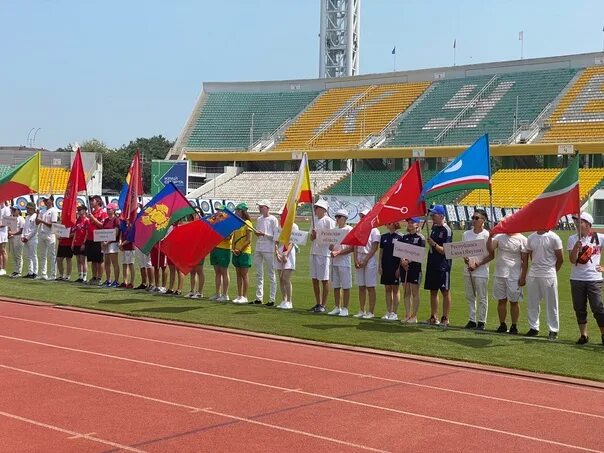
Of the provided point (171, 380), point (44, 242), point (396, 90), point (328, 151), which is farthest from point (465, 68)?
point (171, 380)

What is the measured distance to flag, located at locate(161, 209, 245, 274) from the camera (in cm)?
1543

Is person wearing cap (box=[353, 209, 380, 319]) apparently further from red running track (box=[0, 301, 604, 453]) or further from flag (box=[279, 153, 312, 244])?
red running track (box=[0, 301, 604, 453])

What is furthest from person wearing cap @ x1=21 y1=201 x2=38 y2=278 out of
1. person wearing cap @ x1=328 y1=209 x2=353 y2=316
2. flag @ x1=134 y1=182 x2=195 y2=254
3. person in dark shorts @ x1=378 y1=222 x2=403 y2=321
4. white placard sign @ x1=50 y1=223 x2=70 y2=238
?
person in dark shorts @ x1=378 y1=222 x2=403 y2=321

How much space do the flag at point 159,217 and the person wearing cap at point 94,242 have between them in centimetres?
177

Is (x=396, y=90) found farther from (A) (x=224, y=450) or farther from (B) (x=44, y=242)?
(A) (x=224, y=450)

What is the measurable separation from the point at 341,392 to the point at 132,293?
9111mm

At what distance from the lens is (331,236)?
14.1 metres

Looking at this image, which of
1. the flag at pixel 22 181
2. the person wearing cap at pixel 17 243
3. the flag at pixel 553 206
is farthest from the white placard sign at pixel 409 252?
the person wearing cap at pixel 17 243

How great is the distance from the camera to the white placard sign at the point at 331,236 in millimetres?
13992

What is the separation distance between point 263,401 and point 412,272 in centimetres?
A: 565

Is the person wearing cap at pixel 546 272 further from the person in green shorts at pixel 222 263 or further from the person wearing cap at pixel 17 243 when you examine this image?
the person wearing cap at pixel 17 243

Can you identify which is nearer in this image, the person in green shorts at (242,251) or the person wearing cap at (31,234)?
the person in green shorts at (242,251)

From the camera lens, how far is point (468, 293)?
500 inches

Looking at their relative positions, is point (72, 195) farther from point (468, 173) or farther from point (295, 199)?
point (468, 173)
